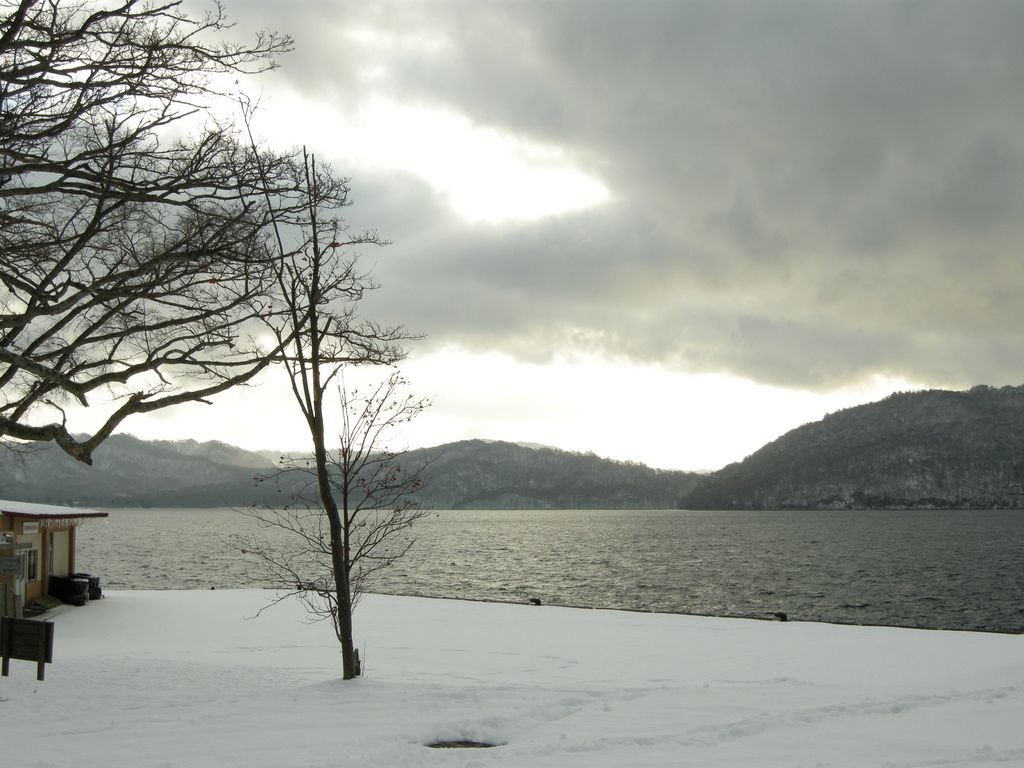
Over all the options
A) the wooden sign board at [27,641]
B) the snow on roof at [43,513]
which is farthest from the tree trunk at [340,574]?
the snow on roof at [43,513]

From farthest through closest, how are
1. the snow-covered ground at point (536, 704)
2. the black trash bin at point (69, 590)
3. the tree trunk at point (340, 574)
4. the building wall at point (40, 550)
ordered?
the black trash bin at point (69, 590)
the building wall at point (40, 550)
the tree trunk at point (340, 574)
the snow-covered ground at point (536, 704)

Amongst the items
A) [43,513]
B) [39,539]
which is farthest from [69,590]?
[43,513]

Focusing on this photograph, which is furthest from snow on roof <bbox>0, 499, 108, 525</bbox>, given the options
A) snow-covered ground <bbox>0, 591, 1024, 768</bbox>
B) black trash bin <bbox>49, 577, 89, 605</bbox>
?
snow-covered ground <bbox>0, 591, 1024, 768</bbox>

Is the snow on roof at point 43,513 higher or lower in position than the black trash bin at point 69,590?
higher

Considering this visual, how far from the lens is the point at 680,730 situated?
9438mm

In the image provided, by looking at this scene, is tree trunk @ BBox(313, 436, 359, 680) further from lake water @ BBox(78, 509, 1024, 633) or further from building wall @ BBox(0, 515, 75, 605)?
lake water @ BBox(78, 509, 1024, 633)

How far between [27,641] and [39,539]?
63.3ft

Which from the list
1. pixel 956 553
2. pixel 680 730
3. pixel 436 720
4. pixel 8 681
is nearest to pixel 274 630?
pixel 8 681

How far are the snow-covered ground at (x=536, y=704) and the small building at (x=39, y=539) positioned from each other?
8311 millimetres

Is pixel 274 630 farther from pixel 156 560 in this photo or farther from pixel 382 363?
pixel 156 560

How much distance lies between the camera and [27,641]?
40.6 feet

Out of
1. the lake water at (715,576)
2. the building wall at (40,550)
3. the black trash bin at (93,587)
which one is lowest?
the lake water at (715,576)

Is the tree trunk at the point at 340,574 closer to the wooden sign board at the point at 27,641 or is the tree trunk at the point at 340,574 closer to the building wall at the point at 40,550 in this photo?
the wooden sign board at the point at 27,641

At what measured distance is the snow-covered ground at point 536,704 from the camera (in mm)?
8523
